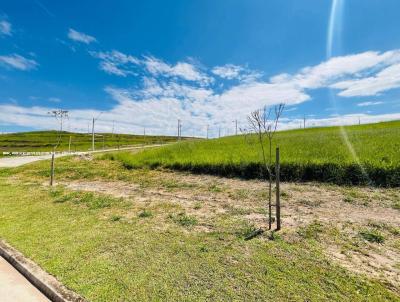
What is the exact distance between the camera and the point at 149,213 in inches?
245

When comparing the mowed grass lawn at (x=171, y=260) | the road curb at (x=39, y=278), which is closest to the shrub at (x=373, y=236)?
the mowed grass lawn at (x=171, y=260)

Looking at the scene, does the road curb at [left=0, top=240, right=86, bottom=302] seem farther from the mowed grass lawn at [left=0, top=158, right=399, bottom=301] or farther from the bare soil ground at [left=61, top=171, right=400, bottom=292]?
the bare soil ground at [left=61, top=171, right=400, bottom=292]

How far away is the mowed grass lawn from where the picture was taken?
292 cm

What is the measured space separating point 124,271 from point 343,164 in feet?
29.0

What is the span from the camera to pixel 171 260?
146 inches

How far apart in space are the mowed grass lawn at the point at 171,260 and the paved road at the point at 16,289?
0.28 metres

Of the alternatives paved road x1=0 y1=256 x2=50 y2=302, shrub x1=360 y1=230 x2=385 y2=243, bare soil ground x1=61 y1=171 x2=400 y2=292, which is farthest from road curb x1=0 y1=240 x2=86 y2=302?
shrub x1=360 y1=230 x2=385 y2=243

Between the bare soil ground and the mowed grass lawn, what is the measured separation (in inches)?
15.2

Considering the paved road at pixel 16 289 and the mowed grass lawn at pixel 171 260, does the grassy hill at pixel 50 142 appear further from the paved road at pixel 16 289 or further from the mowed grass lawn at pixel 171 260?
the paved road at pixel 16 289

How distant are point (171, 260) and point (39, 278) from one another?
69.0 inches

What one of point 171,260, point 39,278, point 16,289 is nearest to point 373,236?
point 171,260

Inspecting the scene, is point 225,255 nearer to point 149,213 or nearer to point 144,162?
point 149,213

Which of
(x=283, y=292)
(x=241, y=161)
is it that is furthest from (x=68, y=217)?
(x=241, y=161)

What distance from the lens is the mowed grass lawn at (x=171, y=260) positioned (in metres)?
2.92
